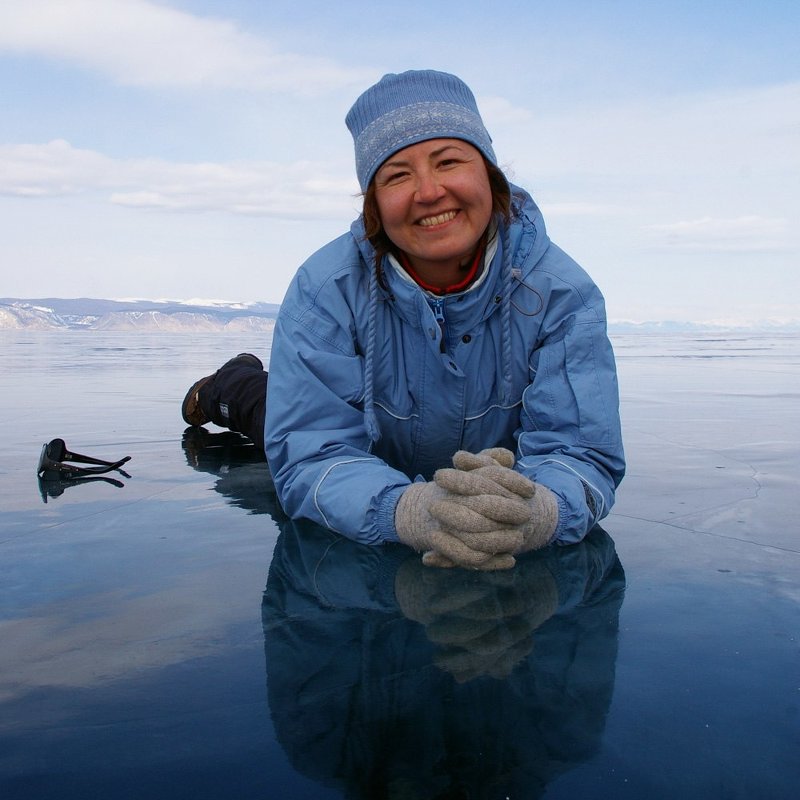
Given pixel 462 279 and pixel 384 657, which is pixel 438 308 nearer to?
pixel 462 279

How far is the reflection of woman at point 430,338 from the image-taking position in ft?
7.20

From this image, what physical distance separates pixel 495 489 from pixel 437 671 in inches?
20.4

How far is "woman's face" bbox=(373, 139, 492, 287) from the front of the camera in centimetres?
223

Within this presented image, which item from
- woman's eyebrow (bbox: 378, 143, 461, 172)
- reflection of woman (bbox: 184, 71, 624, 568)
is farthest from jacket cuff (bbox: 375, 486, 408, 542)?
woman's eyebrow (bbox: 378, 143, 461, 172)

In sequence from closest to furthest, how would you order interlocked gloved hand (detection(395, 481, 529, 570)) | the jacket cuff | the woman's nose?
interlocked gloved hand (detection(395, 481, 529, 570)), the jacket cuff, the woman's nose

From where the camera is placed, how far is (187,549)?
2125mm

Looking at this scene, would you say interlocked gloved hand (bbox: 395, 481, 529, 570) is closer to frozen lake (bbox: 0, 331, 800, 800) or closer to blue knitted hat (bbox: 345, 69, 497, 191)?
frozen lake (bbox: 0, 331, 800, 800)

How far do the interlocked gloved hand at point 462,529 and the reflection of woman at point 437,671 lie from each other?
47mm

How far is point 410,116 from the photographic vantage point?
7.29 ft

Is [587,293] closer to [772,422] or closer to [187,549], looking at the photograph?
[187,549]

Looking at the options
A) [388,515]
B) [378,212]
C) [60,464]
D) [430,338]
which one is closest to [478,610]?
[388,515]

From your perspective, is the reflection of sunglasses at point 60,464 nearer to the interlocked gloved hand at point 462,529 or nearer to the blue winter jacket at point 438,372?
the blue winter jacket at point 438,372

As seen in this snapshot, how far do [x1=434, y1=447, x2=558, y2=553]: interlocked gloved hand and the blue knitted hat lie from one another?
3.00 ft

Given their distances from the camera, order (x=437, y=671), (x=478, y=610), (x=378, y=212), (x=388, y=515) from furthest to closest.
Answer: (x=378, y=212), (x=388, y=515), (x=478, y=610), (x=437, y=671)
